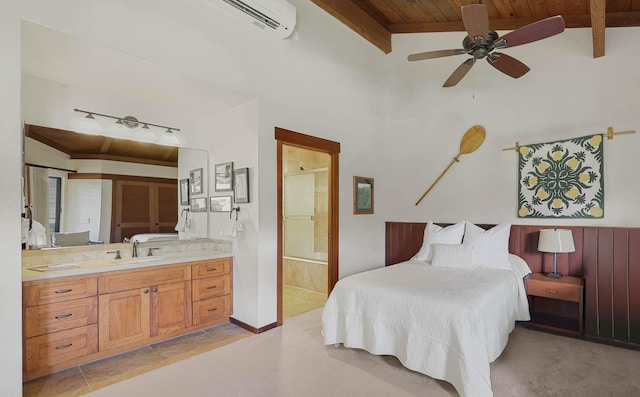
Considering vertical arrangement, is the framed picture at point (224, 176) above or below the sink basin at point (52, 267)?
above

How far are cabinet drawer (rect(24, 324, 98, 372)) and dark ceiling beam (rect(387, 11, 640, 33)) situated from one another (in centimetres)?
485

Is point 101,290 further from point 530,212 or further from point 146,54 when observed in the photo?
point 530,212

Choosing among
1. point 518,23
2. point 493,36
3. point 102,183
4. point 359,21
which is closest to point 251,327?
point 102,183

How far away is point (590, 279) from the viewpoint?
342 centimetres

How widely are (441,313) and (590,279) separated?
2.16 meters

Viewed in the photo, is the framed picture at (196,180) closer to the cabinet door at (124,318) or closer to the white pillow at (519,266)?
the cabinet door at (124,318)

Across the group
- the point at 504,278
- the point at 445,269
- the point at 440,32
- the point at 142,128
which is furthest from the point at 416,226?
the point at 142,128

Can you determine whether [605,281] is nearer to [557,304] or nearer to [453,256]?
[557,304]

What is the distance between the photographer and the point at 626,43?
343 centimetres

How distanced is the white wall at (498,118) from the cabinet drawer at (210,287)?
260cm

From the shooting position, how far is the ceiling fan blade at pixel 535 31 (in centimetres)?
233

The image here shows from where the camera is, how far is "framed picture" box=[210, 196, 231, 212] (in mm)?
3797

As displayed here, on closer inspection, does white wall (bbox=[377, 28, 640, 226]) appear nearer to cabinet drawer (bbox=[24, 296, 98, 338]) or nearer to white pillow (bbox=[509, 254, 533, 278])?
white pillow (bbox=[509, 254, 533, 278])

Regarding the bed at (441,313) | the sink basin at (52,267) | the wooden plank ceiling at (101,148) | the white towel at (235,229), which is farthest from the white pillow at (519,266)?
the sink basin at (52,267)
